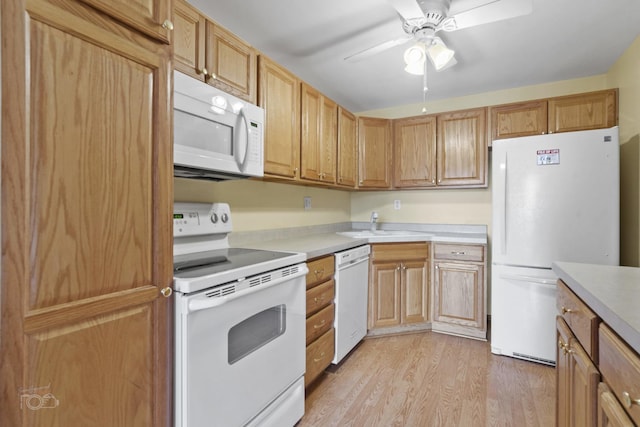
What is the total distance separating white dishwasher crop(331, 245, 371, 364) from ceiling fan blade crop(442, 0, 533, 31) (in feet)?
4.94

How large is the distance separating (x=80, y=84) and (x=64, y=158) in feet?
0.66

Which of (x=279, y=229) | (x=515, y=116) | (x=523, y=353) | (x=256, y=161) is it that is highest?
(x=515, y=116)

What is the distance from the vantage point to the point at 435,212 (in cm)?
327

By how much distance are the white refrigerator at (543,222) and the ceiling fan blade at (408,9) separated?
129cm

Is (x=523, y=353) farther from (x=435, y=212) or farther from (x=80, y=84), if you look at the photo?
(x=80, y=84)

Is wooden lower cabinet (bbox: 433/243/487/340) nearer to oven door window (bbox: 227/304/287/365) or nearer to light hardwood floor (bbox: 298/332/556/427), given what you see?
light hardwood floor (bbox: 298/332/556/427)

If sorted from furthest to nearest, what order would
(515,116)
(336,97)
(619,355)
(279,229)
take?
(336,97) → (515,116) → (279,229) → (619,355)

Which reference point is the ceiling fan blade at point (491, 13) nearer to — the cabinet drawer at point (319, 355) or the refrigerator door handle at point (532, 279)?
the refrigerator door handle at point (532, 279)

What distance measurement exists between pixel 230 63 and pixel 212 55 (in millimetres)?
129

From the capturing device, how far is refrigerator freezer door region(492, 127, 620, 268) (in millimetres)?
2037

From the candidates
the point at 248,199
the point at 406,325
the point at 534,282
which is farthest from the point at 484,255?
the point at 248,199

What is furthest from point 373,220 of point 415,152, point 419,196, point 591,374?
point 591,374

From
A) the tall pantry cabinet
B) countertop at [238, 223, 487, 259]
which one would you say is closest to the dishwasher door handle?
countertop at [238, 223, 487, 259]

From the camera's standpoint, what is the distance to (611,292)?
89 centimetres
